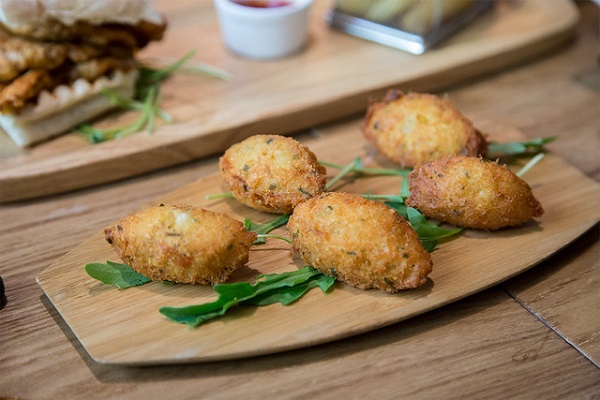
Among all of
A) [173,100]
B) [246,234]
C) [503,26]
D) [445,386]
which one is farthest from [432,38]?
[445,386]

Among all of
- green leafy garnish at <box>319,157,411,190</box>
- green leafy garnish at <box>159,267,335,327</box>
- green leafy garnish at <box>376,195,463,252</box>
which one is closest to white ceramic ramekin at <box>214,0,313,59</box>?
green leafy garnish at <box>319,157,411,190</box>

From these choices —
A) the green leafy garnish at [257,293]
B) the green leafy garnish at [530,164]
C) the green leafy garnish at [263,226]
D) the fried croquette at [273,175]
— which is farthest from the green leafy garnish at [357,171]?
the green leafy garnish at [257,293]

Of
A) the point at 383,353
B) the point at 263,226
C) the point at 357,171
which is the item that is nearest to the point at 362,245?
the point at 383,353

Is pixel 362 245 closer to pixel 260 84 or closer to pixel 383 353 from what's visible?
pixel 383 353

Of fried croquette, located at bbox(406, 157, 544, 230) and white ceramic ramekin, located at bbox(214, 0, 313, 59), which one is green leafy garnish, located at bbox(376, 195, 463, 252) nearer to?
fried croquette, located at bbox(406, 157, 544, 230)

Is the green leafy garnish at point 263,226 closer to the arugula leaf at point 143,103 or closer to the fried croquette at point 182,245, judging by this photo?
the fried croquette at point 182,245

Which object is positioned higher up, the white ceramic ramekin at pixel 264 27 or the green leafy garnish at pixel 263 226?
the white ceramic ramekin at pixel 264 27
